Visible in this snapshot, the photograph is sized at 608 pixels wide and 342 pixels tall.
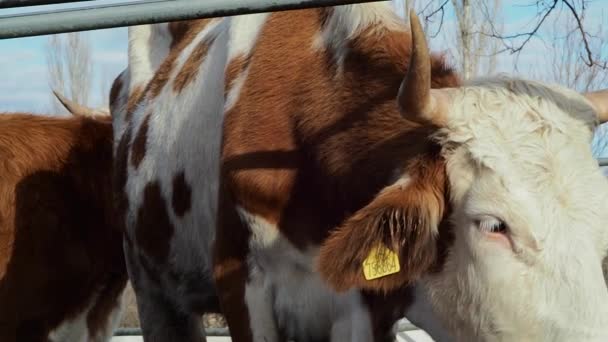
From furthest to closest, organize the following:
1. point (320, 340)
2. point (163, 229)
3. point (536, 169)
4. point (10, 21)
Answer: point (163, 229)
point (320, 340)
point (536, 169)
point (10, 21)

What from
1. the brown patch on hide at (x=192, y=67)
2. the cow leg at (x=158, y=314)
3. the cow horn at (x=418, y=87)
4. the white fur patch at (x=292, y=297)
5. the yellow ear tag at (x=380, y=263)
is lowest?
the cow leg at (x=158, y=314)

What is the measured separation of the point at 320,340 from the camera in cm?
404

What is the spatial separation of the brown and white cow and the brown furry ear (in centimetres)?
267

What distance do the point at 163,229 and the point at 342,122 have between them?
4.22 feet

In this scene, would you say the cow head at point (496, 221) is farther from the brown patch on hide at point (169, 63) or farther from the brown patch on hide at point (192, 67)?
the brown patch on hide at point (169, 63)

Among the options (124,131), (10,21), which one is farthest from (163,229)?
(10,21)

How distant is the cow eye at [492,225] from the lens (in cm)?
330

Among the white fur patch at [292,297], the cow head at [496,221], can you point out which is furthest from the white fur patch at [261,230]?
the cow head at [496,221]

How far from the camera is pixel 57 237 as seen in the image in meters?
5.79

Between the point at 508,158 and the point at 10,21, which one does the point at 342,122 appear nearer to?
the point at 508,158

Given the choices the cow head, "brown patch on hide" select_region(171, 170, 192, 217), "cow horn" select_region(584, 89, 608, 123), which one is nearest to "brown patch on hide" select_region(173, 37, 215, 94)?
"brown patch on hide" select_region(171, 170, 192, 217)

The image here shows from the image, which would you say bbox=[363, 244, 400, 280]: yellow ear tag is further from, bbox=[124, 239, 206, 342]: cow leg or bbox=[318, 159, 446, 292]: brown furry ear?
bbox=[124, 239, 206, 342]: cow leg

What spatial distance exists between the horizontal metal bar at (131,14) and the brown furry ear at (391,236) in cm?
94

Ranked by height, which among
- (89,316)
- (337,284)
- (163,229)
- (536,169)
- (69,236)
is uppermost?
(536,169)
